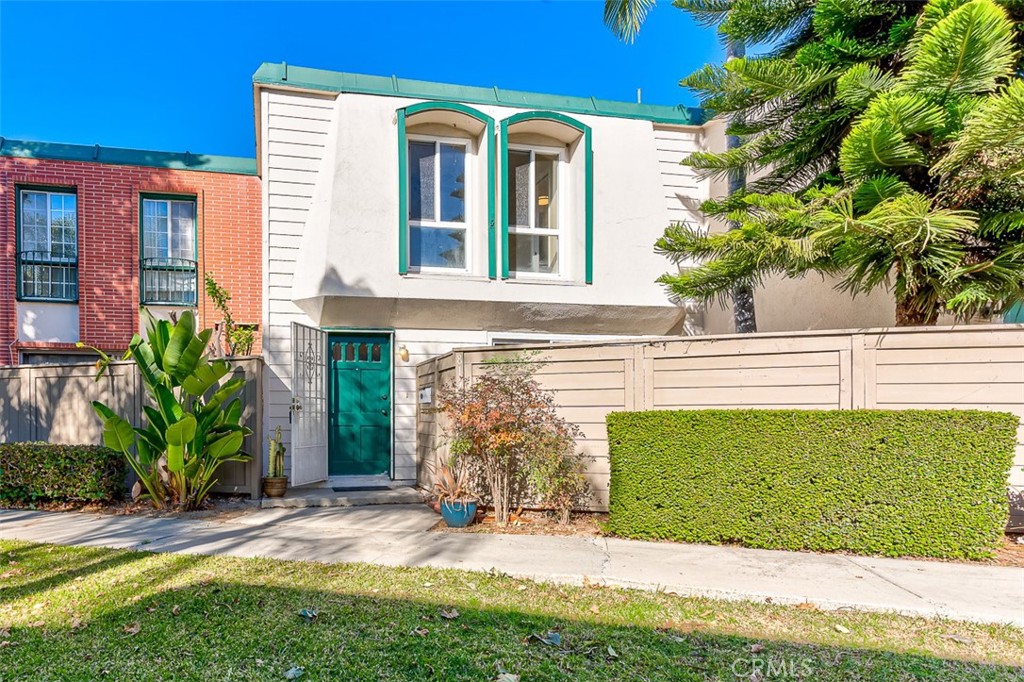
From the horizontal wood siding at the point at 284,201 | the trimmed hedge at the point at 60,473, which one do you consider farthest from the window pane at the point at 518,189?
the trimmed hedge at the point at 60,473

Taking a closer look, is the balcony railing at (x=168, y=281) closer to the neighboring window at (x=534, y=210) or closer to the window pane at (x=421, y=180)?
the window pane at (x=421, y=180)

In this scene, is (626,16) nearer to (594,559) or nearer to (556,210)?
(556,210)

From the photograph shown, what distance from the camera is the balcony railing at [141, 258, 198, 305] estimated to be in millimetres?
10312

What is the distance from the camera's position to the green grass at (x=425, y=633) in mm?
2857

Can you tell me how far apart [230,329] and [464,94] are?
5131 mm

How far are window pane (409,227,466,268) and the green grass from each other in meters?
5.15

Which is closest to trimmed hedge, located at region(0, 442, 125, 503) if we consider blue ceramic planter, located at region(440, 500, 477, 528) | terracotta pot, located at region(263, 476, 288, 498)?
terracotta pot, located at region(263, 476, 288, 498)

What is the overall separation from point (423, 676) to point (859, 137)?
16.3 feet

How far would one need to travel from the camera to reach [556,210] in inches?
361

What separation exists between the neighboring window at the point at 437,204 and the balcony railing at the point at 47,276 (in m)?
6.49

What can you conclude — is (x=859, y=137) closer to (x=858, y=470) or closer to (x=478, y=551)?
(x=858, y=470)

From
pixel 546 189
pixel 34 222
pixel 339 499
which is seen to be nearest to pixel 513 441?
pixel 339 499

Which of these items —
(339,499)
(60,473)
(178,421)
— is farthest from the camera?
(339,499)

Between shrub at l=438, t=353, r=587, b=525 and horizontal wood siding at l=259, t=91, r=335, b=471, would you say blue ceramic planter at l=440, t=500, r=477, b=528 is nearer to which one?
shrub at l=438, t=353, r=587, b=525
